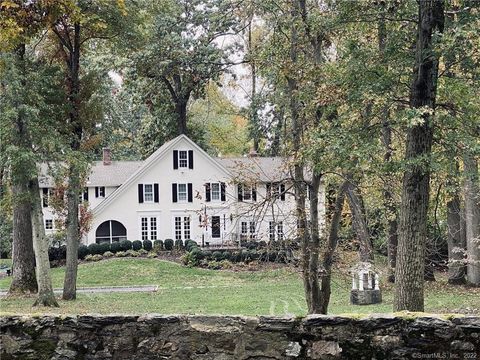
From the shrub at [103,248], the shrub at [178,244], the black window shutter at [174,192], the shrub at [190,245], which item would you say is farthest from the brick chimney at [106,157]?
the shrub at [190,245]

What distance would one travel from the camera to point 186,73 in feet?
41.8

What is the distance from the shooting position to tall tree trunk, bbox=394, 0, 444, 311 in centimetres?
766

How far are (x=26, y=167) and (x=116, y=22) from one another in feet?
18.7

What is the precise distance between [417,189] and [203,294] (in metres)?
14.0

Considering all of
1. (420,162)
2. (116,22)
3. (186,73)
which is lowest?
(420,162)

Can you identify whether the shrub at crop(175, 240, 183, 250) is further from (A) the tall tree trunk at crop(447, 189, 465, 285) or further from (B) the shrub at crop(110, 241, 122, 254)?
(A) the tall tree trunk at crop(447, 189, 465, 285)

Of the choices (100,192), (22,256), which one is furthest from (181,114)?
(22,256)

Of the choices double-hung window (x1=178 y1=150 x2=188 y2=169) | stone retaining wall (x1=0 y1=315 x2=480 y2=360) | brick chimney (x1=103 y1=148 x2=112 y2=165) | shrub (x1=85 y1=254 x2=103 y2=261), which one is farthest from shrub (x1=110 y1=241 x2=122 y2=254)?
stone retaining wall (x1=0 y1=315 x2=480 y2=360)

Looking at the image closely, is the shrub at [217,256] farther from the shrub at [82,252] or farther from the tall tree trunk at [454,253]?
the tall tree trunk at [454,253]

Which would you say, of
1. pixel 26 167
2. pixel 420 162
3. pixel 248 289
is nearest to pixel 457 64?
pixel 420 162

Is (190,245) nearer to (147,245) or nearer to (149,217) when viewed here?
(147,245)

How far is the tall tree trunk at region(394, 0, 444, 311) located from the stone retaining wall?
3.82m

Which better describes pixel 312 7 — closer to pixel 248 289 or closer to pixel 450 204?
pixel 450 204

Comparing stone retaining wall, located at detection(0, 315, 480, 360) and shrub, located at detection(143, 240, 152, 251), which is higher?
stone retaining wall, located at detection(0, 315, 480, 360)
